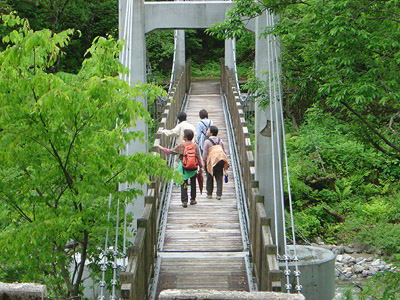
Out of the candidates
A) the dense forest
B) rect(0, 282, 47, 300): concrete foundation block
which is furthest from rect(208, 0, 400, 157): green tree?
rect(0, 282, 47, 300): concrete foundation block

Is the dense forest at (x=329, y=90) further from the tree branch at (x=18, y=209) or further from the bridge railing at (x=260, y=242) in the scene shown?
the bridge railing at (x=260, y=242)

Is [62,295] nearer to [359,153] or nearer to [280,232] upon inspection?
[280,232]

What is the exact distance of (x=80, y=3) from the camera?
23.1 metres

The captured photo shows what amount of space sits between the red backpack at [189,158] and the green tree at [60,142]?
2.50 meters

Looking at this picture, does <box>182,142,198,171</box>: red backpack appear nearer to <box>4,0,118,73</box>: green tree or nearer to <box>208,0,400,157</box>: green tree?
<box>208,0,400,157</box>: green tree

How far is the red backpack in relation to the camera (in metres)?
8.80

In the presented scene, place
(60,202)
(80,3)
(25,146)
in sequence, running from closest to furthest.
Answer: (25,146)
(60,202)
(80,3)

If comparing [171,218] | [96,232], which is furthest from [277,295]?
[171,218]

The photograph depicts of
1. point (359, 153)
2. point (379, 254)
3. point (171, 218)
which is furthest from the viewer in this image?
point (359, 153)

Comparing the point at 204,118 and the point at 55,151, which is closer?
the point at 55,151

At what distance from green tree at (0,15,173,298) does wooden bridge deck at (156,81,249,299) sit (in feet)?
5.01

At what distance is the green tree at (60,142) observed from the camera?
5.46 meters

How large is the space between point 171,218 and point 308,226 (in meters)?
7.85

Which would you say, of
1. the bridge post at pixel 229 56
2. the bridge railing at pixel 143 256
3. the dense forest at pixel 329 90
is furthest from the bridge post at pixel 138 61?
the bridge post at pixel 229 56
